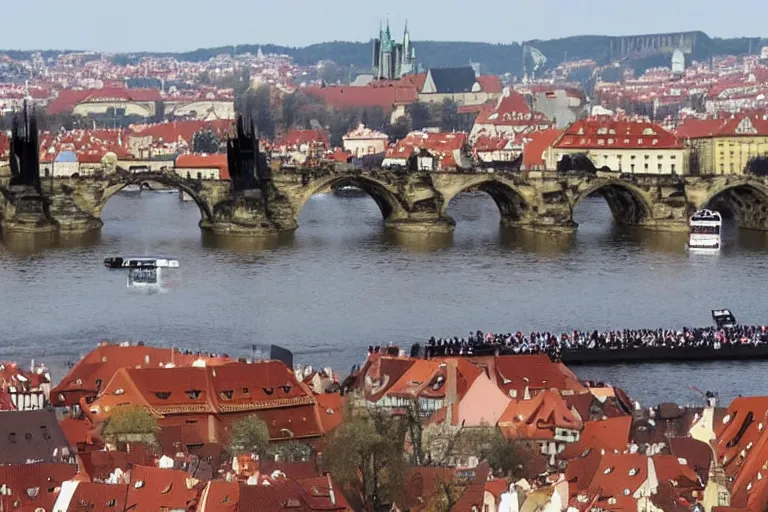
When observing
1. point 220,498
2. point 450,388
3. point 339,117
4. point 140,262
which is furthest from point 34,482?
point 339,117

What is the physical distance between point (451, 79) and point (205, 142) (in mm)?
59396

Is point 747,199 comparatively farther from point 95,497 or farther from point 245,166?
point 95,497

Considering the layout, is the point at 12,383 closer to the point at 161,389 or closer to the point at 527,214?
the point at 161,389

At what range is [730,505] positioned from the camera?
26891 millimetres

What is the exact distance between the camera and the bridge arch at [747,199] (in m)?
78.9

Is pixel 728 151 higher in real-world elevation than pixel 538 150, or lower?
lower

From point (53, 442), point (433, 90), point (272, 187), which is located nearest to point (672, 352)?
point (53, 442)

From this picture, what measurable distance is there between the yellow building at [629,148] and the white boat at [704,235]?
20.6 metres

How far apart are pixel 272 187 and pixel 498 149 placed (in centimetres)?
4227

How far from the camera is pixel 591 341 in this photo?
45375 millimetres

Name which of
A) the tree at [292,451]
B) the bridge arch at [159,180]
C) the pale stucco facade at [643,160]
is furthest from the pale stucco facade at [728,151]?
the tree at [292,451]

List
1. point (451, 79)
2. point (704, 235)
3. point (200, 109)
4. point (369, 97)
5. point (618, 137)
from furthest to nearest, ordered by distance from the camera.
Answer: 1. point (200, 109)
2. point (451, 79)
3. point (369, 97)
4. point (618, 137)
5. point (704, 235)

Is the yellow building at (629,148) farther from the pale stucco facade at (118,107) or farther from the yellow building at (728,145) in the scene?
the pale stucco facade at (118,107)

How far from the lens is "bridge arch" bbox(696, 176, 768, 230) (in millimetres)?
78938
